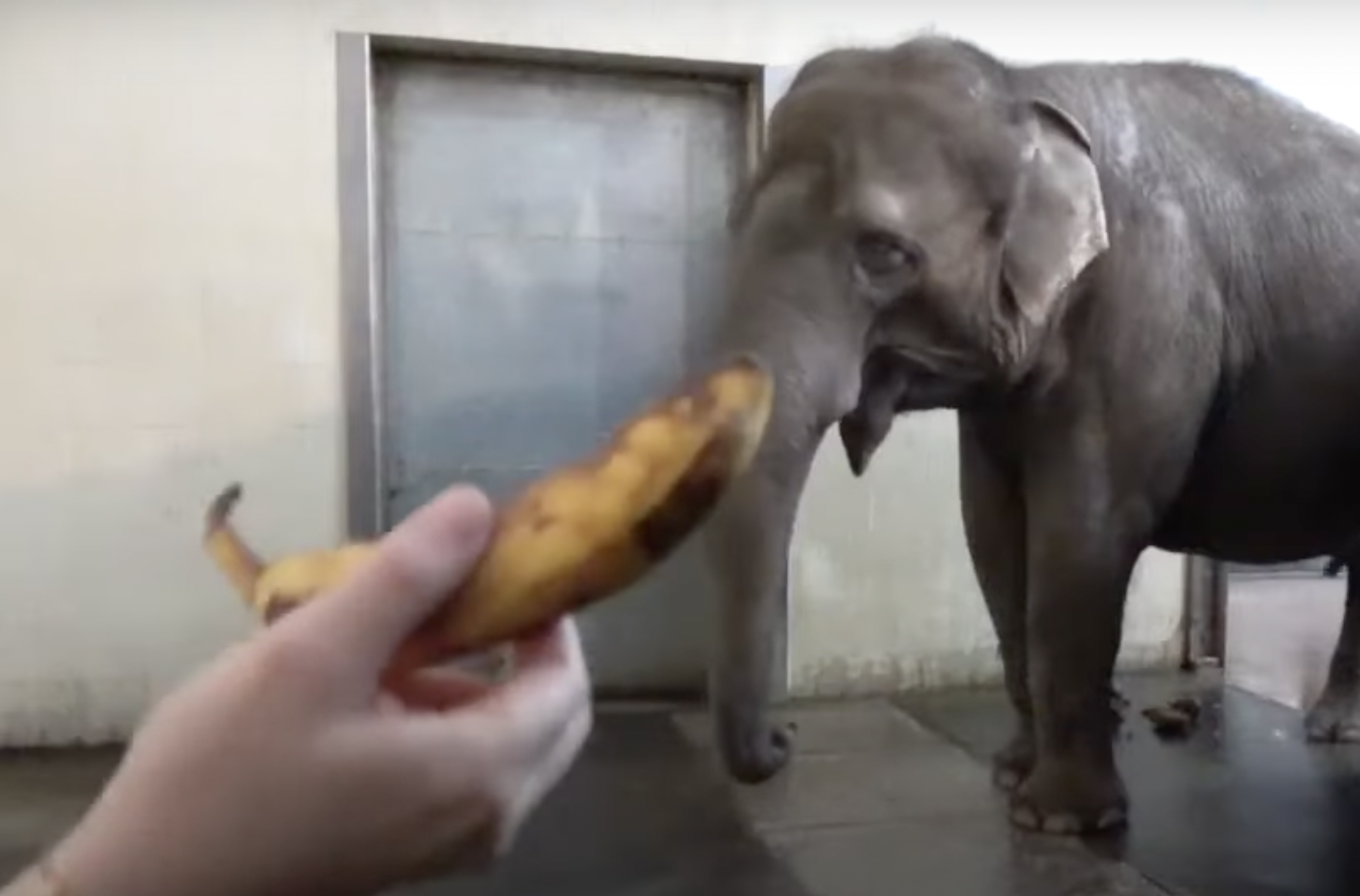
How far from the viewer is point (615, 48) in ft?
8.13

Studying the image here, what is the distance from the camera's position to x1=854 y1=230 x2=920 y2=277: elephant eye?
141cm

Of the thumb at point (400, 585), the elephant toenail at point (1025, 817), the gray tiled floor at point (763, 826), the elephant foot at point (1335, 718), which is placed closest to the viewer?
the thumb at point (400, 585)

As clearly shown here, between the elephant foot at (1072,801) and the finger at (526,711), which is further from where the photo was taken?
the elephant foot at (1072,801)

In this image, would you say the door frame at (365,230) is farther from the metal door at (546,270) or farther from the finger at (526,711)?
the finger at (526,711)

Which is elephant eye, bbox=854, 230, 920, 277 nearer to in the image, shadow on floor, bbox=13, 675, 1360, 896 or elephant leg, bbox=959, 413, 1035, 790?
elephant leg, bbox=959, 413, 1035, 790

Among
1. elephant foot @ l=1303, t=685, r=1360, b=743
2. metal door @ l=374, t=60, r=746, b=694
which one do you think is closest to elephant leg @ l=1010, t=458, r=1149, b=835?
elephant foot @ l=1303, t=685, r=1360, b=743

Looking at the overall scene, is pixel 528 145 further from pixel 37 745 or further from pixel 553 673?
pixel 553 673

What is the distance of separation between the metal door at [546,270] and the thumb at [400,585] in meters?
1.97

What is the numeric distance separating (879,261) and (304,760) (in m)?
0.99

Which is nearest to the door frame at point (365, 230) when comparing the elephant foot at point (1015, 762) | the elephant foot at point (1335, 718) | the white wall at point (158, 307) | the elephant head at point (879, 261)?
the white wall at point (158, 307)

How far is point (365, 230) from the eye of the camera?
7.74ft

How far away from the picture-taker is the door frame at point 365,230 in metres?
2.34

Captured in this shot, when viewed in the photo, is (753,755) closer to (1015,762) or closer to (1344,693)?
(1015,762)

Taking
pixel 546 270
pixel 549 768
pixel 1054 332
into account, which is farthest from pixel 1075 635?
pixel 546 270
